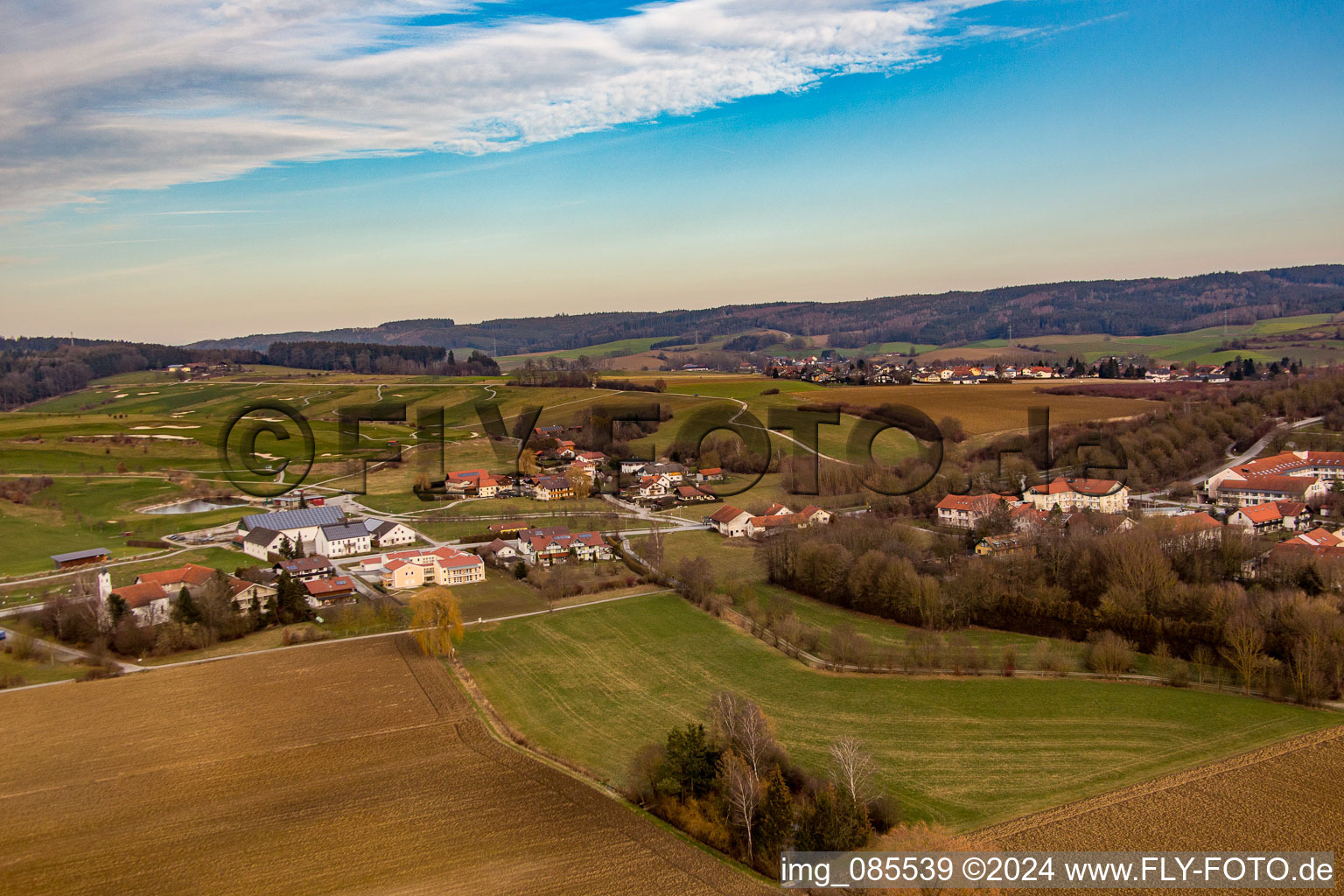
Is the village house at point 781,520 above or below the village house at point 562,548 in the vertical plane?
above

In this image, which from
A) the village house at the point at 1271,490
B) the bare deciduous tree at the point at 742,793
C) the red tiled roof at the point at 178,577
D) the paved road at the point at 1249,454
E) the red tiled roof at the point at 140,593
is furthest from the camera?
the paved road at the point at 1249,454

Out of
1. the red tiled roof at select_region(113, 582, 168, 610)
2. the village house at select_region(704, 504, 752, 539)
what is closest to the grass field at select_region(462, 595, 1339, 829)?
the red tiled roof at select_region(113, 582, 168, 610)

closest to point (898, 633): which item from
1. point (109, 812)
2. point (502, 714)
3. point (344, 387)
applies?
point (502, 714)

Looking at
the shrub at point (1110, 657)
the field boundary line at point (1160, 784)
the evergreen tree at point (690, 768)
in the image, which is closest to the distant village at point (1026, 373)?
the shrub at point (1110, 657)

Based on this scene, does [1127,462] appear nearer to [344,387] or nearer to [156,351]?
[344,387]

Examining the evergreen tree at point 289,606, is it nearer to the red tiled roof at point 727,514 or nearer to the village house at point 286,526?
the village house at point 286,526

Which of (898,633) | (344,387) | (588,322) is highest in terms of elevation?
(588,322)
